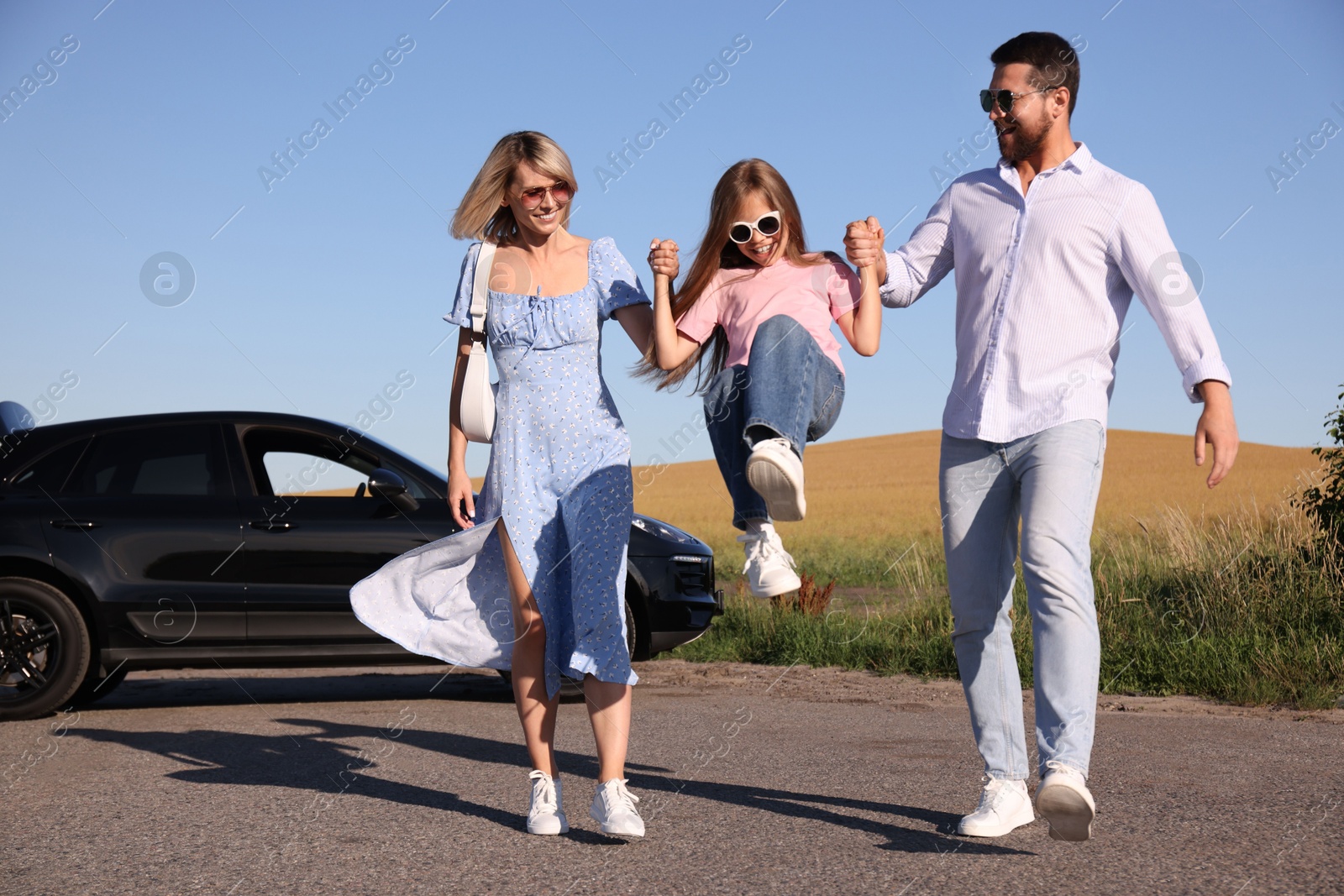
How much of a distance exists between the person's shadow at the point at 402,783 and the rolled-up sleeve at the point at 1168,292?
159 cm

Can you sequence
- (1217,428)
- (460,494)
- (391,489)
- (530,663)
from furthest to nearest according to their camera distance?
(391,489)
(460,494)
(530,663)
(1217,428)

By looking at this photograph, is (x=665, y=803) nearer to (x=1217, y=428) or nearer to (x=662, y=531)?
(x=1217, y=428)

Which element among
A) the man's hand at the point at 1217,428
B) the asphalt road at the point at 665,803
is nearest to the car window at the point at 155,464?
the asphalt road at the point at 665,803

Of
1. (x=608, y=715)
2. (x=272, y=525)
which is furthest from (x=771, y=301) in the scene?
(x=272, y=525)

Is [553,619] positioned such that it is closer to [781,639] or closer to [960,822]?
[960,822]

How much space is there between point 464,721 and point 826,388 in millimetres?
3906

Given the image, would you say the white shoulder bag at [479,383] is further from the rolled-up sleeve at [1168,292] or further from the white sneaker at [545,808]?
the rolled-up sleeve at [1168,292]

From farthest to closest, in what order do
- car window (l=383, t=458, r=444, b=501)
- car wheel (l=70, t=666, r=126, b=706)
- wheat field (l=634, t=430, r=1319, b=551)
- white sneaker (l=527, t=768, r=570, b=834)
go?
wheat field (l=634, t=430, r=1319, b=551) < car window (l=383, t=458, r=444, b=501) < car wheel (l=70, t=666, r=126, b=706) < white sneaker (l=527, t=768, r=570, b=834)

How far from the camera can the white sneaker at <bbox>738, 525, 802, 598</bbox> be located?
3926 millimetres

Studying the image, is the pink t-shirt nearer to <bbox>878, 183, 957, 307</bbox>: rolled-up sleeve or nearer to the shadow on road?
<bbox>878, 183, 957, 307</bbox>: rolled-up sleeve

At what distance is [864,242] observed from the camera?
13.2 ft

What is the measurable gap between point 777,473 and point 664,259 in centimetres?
82

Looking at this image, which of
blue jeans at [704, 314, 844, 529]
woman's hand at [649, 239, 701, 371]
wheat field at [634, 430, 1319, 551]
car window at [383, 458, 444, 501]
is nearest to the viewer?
blue jeans at [704, 314, 844, 529]

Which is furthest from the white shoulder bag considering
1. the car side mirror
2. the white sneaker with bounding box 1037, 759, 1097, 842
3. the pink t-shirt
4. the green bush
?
the green bush
